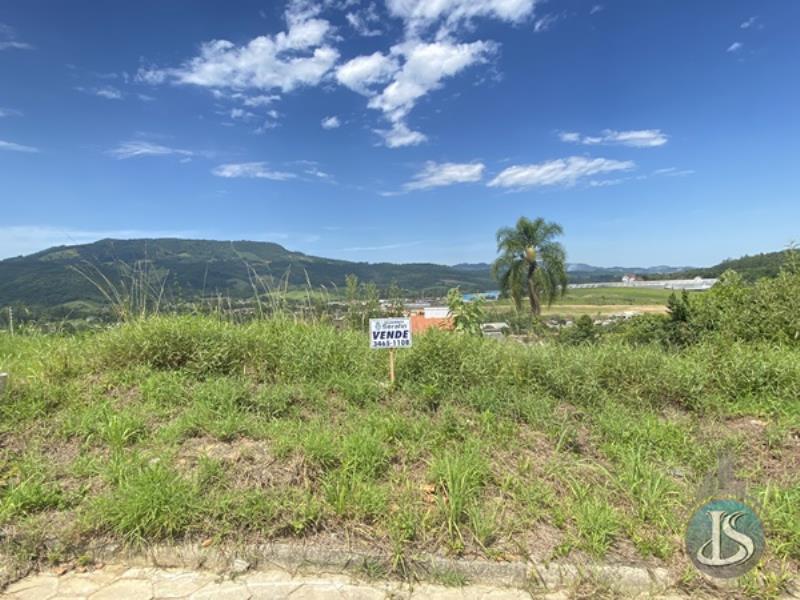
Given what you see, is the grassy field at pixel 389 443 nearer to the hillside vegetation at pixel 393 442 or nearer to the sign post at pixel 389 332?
the hillside vegetation at pixel 393 442

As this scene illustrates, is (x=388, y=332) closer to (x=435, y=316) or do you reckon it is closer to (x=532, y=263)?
(x=435, y=316)

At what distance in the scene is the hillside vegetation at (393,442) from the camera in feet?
6.93

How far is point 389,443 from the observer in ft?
9.33

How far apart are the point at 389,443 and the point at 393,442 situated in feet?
0.10

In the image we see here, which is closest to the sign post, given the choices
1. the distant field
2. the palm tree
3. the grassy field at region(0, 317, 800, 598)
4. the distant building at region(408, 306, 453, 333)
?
the grassy field at region(0, 317, 800, 598)

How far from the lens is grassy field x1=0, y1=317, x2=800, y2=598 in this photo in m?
2.11

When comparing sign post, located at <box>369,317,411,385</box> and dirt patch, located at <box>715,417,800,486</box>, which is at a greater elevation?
sign post, located at <box>369,317,411,385</box>

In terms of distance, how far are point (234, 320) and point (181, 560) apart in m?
3.13

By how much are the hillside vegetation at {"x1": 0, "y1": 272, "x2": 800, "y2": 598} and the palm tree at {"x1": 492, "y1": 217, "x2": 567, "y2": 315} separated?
22.6m

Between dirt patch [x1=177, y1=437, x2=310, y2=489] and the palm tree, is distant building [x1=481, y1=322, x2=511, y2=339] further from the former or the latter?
the palm tree

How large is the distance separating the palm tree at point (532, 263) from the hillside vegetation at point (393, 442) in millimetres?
22605

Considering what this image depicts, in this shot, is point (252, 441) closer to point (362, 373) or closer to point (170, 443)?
point (170, 443)

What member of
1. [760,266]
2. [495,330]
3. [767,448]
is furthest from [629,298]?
[767,448]

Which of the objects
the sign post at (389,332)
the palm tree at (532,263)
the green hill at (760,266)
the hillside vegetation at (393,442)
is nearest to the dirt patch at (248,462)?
the hillside vegetation at (393,442)
